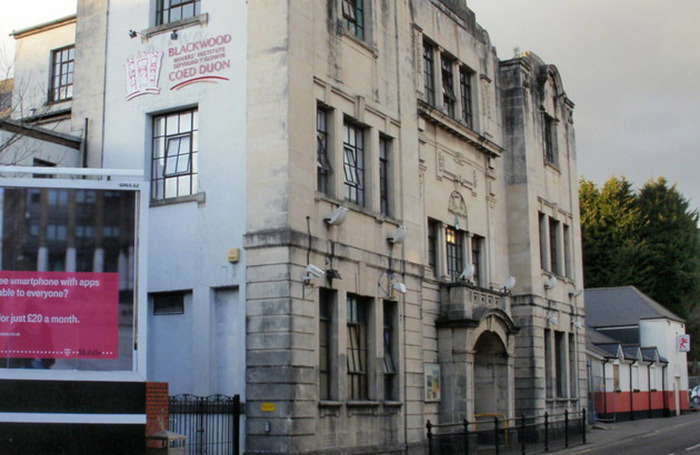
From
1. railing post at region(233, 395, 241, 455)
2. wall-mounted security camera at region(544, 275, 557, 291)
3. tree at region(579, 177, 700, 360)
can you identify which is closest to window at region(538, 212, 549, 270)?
wall-mounted security camera at region(544, 275, 557, 291)

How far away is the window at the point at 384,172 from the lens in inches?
963

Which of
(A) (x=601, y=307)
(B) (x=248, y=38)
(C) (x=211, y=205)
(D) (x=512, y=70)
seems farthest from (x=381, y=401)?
(A) (x=601, y=307)

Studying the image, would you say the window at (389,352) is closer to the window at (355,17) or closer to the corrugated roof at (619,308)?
the window at (355,17)

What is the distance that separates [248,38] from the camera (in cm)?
2077

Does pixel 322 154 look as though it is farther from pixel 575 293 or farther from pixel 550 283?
pixel 575 293

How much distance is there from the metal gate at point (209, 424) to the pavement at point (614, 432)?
490 inches

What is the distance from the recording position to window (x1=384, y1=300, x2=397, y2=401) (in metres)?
23.6

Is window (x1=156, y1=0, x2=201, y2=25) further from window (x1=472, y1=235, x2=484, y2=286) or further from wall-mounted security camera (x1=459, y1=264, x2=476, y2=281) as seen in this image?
window (x1=472, y1=235, x2=484, y2=286)

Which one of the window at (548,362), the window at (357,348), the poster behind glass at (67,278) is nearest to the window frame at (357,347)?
the window at (357,348)

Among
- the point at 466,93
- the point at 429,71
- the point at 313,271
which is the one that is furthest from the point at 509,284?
the point at 313,271

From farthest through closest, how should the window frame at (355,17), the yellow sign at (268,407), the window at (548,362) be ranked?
the window at (548,362) < the window frame at (355,17) < the yellow sign at (268,407)

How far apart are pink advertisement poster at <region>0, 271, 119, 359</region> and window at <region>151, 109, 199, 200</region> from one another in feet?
27.1

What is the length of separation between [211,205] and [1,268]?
7.96 m

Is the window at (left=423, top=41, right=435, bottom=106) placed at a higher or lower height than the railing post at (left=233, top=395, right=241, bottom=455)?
higher
